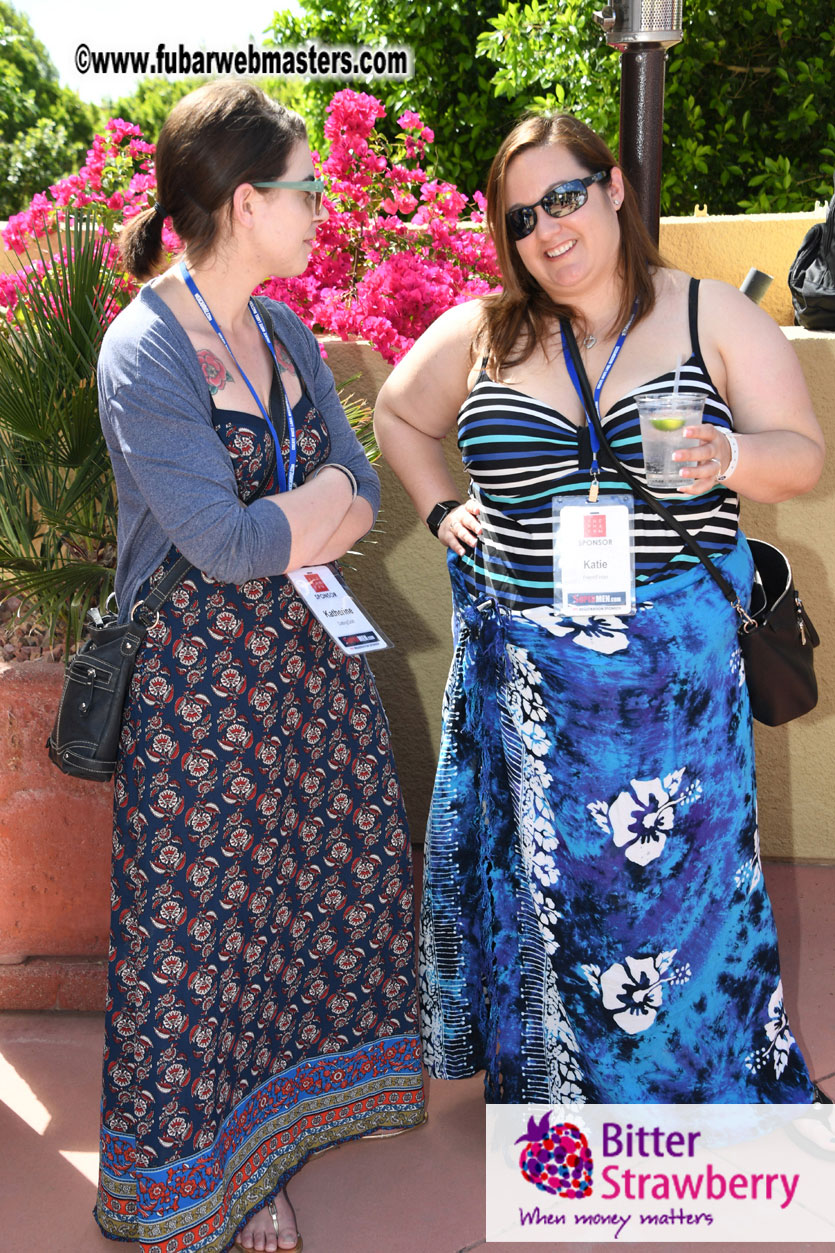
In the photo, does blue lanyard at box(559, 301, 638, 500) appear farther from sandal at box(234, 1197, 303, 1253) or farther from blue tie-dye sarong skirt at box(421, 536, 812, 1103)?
sandal at box(234, 1197, 303, 1253)

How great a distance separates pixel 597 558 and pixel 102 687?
0.93 metres

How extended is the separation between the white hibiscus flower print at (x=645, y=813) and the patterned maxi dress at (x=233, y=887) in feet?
1.50

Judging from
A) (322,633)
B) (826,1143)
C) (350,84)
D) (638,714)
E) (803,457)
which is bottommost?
(826,1143)

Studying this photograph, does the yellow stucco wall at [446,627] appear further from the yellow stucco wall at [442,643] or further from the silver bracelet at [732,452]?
the silver bracelet at [732,452]

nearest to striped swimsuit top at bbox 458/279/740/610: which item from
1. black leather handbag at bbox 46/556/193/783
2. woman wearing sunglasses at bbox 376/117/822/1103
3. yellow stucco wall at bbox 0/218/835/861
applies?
woman wearing sunglasses at bbox 376/117/822/1103

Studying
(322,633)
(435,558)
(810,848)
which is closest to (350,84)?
(435,558)

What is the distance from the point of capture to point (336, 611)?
2258 mm

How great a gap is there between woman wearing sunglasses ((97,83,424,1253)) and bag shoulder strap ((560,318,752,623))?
0.46 meters

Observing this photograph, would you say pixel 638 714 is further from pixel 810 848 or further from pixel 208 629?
pixel 810 848

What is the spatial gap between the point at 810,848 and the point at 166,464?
9.66 feet

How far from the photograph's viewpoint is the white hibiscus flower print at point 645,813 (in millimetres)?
2414

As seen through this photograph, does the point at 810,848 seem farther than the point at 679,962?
Yes

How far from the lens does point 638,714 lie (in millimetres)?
2371

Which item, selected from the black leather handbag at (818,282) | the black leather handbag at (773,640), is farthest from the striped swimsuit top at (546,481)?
the black leather handbag at (818,282)
